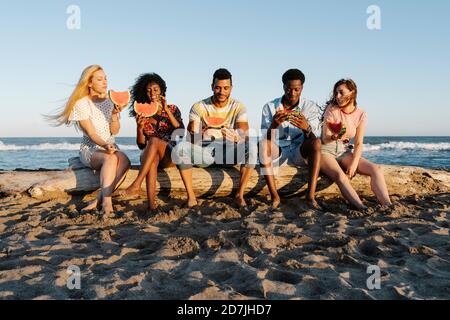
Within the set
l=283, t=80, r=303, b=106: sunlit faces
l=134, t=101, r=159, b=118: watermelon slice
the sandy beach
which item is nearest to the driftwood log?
the sandy beach

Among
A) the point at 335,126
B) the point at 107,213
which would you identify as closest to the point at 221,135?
the point at 335,126

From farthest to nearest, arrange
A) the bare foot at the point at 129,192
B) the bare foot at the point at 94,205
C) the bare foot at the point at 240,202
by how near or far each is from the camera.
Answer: the bare foot at the point at 129,192
the bare foot at the point at 240,202
the bare foot at the point at 94,205

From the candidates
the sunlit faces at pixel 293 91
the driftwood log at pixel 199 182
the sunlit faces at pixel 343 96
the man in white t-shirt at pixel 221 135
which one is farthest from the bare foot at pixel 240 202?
the sunlit faces at pixel 343 96

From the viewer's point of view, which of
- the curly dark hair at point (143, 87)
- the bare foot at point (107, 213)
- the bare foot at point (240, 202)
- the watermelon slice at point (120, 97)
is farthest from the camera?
the curly dark hair at point (143, 87)

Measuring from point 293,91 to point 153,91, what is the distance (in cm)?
200

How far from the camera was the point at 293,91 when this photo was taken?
5.26m

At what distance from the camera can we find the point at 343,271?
2.94 m

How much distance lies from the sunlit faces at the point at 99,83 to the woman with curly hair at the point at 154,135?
480mm

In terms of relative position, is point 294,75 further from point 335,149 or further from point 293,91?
point 335,149

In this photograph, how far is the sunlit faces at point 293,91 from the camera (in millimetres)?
5199

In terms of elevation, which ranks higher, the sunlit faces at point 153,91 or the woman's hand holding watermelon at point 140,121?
the sunlit faces at point 153,91

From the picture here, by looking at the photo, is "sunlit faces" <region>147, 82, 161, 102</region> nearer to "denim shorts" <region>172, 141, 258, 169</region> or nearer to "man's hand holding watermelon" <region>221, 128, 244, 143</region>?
"denim shorts" <region>172, 141, 258, 169</region>

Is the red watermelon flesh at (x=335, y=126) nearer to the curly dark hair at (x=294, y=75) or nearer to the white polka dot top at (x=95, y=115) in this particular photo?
the curly dark hair at (x=294, y=75)
